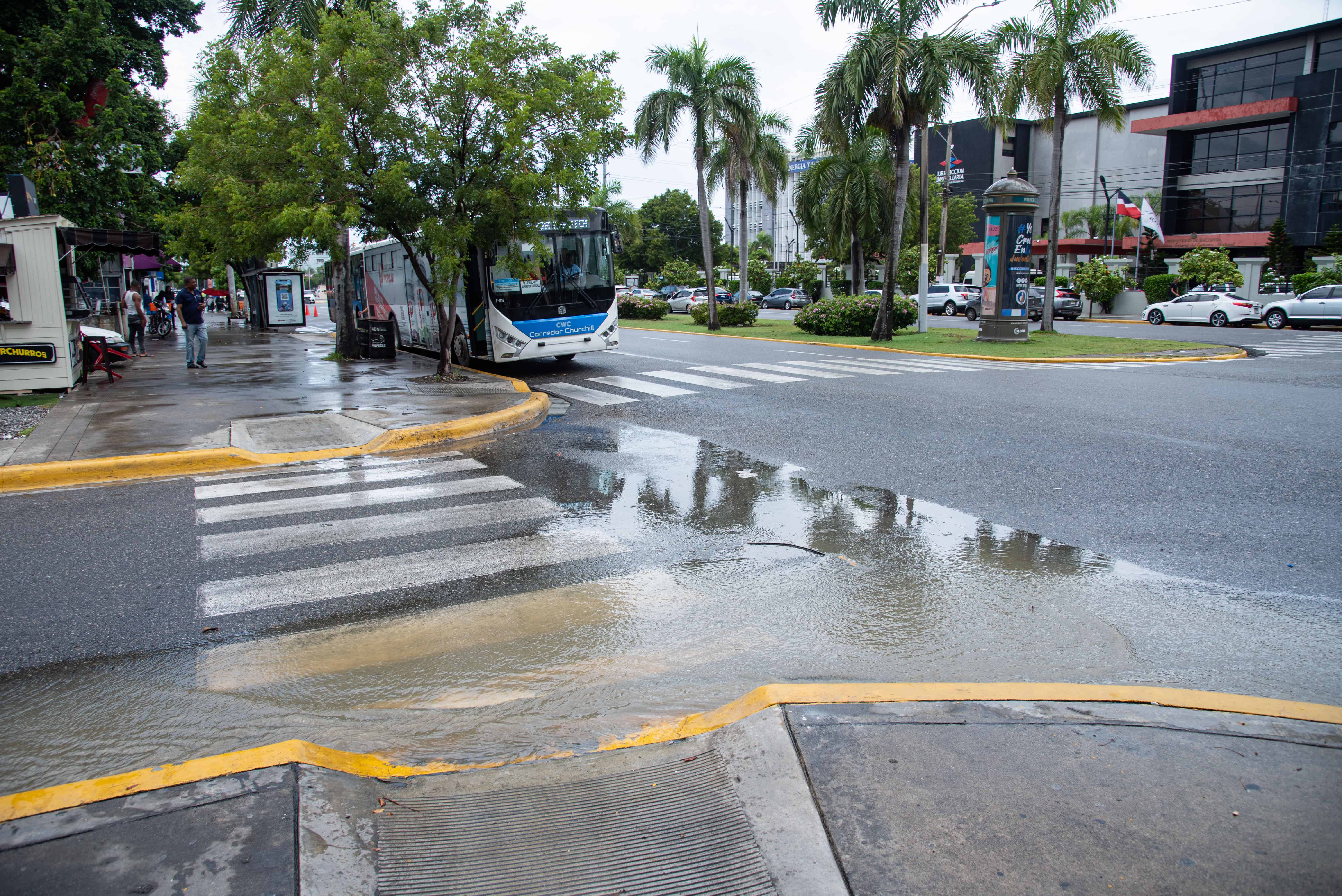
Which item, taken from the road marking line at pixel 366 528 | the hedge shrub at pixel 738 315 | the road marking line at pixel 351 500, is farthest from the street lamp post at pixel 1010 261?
the road marking line at pixel 366 528

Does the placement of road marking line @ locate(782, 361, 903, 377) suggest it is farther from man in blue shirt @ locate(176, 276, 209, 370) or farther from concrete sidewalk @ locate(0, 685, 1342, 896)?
concrete sidewalk @ locate(0, 685, 1342, 896)

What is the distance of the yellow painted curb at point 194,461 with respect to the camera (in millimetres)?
8312

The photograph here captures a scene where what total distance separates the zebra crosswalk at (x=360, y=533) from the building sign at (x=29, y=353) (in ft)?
22.0

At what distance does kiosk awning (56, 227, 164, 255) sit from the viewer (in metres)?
14.8

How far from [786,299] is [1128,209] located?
20285mm

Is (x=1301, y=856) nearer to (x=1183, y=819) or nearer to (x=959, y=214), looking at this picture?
(x=1183, y=819)

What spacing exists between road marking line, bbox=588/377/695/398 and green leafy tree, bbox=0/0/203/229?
1445cm

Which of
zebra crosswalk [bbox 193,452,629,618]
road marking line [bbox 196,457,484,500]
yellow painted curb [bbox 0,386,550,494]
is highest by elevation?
yellow painted curb [bbox 0,386,550,494]

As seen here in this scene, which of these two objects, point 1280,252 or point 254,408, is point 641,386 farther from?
point 1280,252

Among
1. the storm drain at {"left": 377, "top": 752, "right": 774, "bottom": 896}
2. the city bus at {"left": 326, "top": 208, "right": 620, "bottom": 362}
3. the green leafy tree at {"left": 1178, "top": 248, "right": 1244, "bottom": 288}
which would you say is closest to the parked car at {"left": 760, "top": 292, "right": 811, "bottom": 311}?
the green leafy tree at {"left": 1178, "top": 248, "right": 1244, "bottom": 288}

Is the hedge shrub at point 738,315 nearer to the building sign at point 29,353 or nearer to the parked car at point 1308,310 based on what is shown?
the parked car at point 1308,310

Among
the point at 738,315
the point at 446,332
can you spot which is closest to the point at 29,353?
the point at 446,332

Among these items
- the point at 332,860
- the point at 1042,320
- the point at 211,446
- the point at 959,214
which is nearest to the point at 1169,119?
the point at 959,214

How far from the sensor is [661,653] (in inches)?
179
